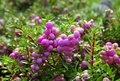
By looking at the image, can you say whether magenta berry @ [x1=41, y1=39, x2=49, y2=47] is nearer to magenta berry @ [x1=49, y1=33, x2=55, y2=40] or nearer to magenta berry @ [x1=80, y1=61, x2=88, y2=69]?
magenta berry @ [x1=49, y1=33, x2=55, y2=40]

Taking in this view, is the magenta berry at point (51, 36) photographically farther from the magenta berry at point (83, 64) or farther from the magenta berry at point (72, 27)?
the magenta berry at point (83, 64)

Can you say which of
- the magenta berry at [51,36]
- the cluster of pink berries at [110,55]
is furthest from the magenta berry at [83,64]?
the magenta berry at [51,36]

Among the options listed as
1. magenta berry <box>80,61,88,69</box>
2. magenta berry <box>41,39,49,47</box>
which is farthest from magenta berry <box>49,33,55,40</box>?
magenta berry <box>80,61,88,69</box>

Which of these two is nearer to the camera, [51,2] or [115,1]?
[51,2]

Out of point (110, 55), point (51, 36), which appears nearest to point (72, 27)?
point (51, 36)

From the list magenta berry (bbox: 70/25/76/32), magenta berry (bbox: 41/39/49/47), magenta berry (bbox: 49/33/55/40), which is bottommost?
magenta berry (bbox: 41/39/49/47)

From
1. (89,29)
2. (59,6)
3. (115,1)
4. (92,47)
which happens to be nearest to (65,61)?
(92,47)

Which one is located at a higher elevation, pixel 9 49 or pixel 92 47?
pixel 9 49

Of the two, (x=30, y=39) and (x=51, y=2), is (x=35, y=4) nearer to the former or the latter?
(x=51, y=2)

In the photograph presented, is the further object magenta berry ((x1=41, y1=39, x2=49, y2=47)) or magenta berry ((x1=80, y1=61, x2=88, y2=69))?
magenta berry ((x1=80, y1=61, x2=88, y2=69))

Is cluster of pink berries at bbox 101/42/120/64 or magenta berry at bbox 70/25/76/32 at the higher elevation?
magenta berry at bbox 70/25/76/32

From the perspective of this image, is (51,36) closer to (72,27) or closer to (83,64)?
(72,27)
